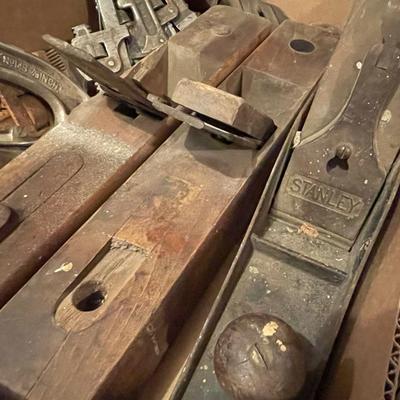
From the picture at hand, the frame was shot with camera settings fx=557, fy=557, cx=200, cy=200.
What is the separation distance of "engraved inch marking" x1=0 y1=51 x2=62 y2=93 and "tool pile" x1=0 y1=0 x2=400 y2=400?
0.31 m

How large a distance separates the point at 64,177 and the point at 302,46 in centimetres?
81

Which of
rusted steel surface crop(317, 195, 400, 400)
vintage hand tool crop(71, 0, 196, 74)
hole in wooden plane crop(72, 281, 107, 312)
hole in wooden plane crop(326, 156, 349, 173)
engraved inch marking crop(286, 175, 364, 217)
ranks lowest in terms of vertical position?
rusted steel surface crop(317, 195, 400, 400)

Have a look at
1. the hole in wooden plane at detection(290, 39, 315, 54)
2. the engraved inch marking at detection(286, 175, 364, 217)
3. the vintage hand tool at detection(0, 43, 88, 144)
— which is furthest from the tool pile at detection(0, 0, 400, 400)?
the vintage hand tool at detection(0, 43, 88, 144)

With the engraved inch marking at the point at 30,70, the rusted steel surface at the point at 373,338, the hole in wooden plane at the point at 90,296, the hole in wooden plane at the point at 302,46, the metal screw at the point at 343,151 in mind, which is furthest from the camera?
the engraved inch marking at the point at 30,70

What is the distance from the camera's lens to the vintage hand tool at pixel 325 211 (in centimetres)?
112

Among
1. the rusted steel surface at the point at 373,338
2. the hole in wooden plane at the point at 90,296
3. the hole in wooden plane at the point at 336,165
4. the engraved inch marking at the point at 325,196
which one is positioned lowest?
the rusted steel surface at the point at 373,338

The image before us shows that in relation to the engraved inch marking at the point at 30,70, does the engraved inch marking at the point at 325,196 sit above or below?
below

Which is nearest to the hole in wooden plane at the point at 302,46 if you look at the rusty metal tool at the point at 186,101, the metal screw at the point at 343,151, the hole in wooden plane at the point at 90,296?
the rusty metal tool at the point at 186,101

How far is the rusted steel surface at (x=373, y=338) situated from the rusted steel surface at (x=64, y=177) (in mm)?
605

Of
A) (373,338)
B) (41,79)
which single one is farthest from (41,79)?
(373,338)

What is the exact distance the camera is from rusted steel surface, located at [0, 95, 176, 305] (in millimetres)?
1153

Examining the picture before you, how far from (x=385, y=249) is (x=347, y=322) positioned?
18 centimetres

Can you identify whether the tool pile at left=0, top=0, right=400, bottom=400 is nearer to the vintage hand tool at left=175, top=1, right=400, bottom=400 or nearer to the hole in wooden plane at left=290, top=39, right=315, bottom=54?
the vintage hand tool at left=175, top=1, right=400, bottom=400

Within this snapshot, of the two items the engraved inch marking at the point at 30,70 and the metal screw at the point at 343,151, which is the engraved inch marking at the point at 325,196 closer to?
the metal screw at the point at 343,151
